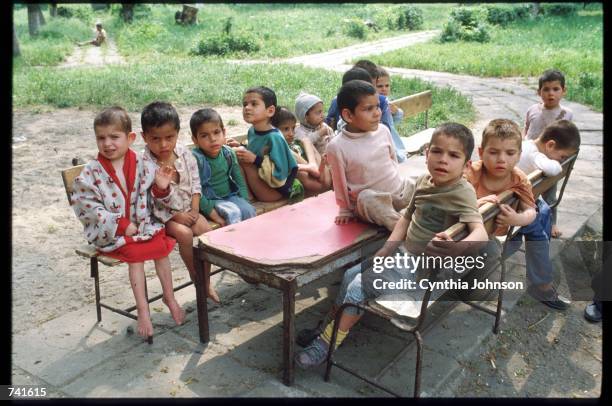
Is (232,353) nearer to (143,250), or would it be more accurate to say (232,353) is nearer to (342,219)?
(143,250)

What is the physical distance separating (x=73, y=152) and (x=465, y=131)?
19.7ft

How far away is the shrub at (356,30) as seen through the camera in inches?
955

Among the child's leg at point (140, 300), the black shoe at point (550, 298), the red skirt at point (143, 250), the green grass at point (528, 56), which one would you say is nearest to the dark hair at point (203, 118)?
the red skirt at point (143, 250)

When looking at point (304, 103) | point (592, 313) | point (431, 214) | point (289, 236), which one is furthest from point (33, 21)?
point (592, 313)

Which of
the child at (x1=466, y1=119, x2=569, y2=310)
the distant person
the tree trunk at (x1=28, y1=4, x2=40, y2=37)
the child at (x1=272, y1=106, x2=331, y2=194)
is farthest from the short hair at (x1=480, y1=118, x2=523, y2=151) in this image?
the tree trunk at (x1=28, y1=4, x2=40, y2=37)

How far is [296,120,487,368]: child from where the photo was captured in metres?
2.92

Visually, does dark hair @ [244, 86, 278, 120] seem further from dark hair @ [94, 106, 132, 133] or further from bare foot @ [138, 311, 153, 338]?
bare foot @ [138, 311, 153, 338]

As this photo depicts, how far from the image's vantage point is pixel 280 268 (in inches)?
114

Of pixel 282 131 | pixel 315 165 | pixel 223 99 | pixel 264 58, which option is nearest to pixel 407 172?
pixel 315 165

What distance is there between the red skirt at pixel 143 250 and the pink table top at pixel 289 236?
1.37 ft

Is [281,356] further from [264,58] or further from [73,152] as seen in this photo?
[264,58]

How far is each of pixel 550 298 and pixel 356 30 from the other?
856 inches

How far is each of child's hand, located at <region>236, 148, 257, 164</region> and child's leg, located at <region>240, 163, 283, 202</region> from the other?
79 millimetres

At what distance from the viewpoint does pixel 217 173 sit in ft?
13.1
